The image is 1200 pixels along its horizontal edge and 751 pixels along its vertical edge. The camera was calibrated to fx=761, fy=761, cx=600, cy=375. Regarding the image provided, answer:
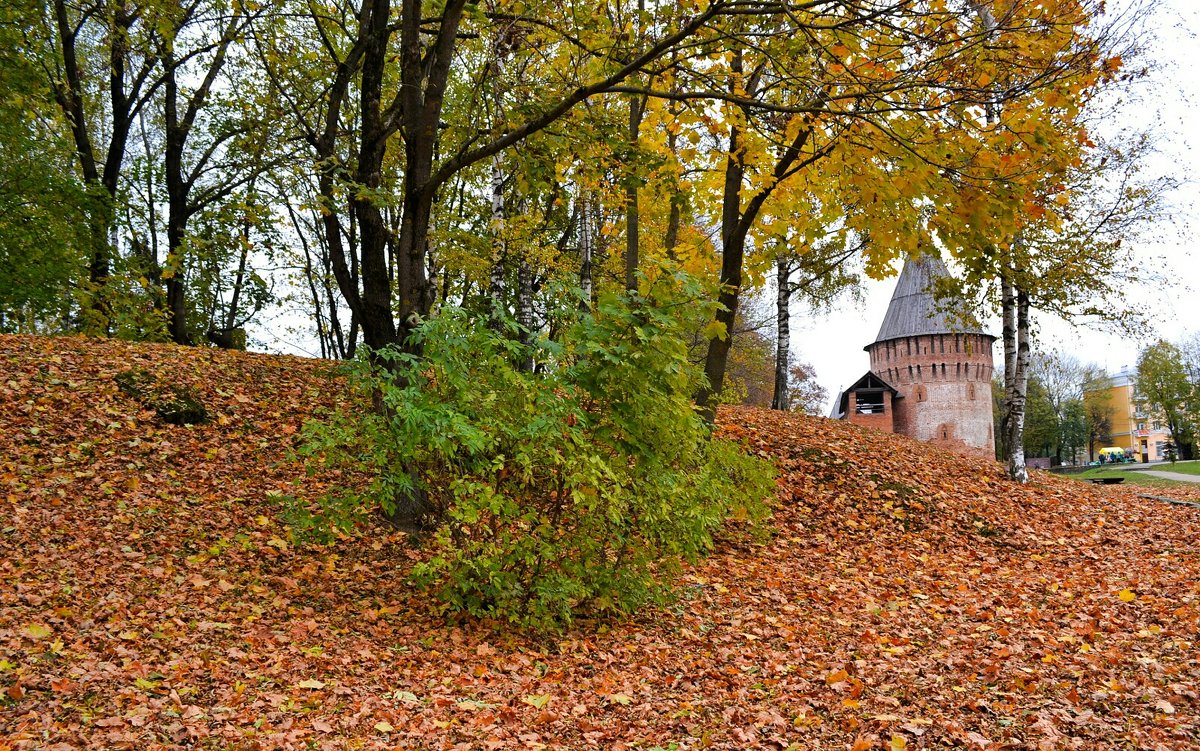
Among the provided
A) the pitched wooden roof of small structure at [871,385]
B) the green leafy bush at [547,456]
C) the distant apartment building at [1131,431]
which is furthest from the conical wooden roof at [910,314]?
the distant apartment building at [1131,431]

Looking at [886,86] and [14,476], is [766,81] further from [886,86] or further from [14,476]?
[14,476]

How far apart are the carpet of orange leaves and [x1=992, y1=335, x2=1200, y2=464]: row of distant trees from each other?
45.4 meters

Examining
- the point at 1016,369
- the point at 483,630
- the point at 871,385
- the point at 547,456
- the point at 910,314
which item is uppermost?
the point at 910,314

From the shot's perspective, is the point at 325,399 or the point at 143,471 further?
the point at 325,399

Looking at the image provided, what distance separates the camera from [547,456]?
552 centimetres

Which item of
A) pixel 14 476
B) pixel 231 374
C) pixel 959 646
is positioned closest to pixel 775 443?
pixel 959 646

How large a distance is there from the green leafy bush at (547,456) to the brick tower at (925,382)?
3228cm

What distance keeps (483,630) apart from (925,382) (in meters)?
35.3

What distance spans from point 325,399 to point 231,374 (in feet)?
5.13

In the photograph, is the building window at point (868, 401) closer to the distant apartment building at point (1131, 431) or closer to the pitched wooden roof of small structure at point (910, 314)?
the pitched wooden roof of small structure at point (910, 314)

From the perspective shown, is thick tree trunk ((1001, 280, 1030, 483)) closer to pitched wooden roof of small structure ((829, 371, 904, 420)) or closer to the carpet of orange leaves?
the carpet of orange leaves

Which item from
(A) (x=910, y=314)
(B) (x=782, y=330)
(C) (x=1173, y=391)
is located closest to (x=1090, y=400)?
(C) (x=1173, y=391)

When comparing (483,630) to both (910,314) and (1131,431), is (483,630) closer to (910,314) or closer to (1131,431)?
(910,314)

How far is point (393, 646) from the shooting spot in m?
5.50
